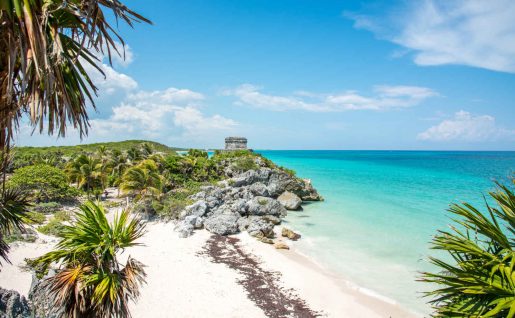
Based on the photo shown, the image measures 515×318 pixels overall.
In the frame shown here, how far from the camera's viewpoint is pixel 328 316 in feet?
31.9

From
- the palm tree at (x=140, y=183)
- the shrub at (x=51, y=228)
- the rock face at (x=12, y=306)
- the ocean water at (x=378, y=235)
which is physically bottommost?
the ocean water at (x=378, y=235)

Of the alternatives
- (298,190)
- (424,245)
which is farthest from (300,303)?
(298,190)

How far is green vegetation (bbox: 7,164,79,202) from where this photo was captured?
21.4m

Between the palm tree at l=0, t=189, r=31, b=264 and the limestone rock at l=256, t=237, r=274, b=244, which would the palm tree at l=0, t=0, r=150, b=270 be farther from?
the limestone rock at l=256, t=237, r=274, b=244

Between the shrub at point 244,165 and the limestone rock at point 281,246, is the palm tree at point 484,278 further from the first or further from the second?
the shrub at point 244,165

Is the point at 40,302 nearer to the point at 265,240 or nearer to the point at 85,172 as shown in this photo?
the point at 265,240

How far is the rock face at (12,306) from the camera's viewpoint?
6266mm

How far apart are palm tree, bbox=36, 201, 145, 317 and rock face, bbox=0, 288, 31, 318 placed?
218 cm

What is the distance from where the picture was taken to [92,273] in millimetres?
4895

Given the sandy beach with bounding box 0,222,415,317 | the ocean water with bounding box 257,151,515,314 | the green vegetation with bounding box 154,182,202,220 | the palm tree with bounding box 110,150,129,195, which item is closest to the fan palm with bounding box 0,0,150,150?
the ocean water with bounding box 257,151,515,314

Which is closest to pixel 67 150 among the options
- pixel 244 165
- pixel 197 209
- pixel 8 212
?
pixel 244 165

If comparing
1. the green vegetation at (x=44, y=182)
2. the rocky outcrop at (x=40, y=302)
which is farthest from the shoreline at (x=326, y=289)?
the green vegetation at (x=44, y=182)

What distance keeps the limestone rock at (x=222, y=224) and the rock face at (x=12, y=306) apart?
11.6m

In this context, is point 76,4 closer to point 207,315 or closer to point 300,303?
point 207,315
